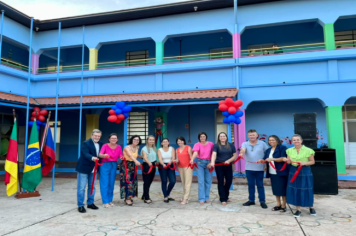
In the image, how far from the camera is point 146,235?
154 inches

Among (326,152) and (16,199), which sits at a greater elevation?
(326,152)

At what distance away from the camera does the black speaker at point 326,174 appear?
6895 millimetres

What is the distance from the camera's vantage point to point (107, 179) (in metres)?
5.62

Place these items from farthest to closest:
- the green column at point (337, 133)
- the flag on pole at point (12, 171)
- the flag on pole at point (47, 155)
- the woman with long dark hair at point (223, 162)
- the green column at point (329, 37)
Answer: the green column at point (329, 37), the green column at point (337, 133), the flag on pole at point (47, 155), the flag on pole at point (12, 171), the woman with long dark hair at point (223, 162)

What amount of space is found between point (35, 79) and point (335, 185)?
12667mm

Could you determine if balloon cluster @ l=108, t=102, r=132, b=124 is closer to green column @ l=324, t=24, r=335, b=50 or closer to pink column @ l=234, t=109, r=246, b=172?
pink column @ l=234, t=109, r=246, b=172

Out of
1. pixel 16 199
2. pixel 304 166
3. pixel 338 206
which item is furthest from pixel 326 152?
pixel 16 199

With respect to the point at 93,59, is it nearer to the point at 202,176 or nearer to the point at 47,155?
the point at 47,155

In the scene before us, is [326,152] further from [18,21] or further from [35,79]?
[18,21]

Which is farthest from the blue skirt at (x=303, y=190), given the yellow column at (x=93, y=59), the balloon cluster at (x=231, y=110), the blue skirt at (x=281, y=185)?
the yellow column at (x=93, y=59)

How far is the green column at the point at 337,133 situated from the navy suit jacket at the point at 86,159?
26.6 feet

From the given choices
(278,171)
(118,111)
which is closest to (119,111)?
(118,111)

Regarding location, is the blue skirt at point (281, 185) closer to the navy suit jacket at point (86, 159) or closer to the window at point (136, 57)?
the navy suit jacket at point (86, 159)

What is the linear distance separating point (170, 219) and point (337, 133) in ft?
24.3
